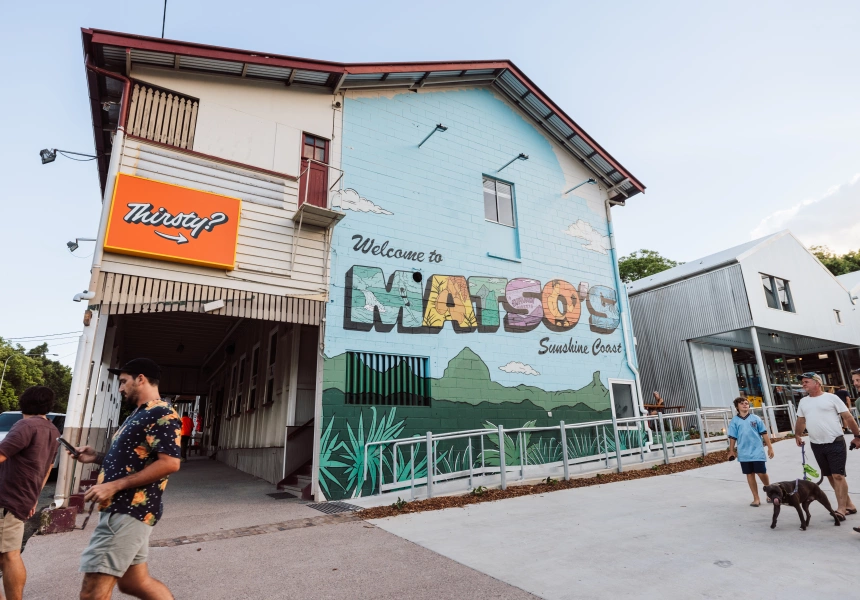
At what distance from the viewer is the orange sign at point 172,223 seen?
309 inches

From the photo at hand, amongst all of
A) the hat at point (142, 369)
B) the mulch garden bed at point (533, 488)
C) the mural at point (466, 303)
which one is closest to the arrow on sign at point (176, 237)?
the mural at point (466, 303)

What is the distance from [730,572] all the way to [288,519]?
5.42 metres

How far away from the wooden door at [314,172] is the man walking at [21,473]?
6315mm

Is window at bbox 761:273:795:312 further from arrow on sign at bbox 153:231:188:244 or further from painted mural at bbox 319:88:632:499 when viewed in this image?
arrow on sign at bbox 153:231:188:244

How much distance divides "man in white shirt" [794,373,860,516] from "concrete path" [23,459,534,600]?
13.8 ft

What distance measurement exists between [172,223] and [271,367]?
5.27 m

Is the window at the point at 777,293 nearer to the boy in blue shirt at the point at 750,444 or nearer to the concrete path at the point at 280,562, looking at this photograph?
the boy in blue shirt at the point at 750,444

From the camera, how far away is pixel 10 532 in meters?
3.66

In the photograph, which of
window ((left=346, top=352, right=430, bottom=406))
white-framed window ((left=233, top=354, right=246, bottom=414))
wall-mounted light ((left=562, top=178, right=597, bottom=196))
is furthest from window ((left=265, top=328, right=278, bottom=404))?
wall-mounted light ((left=562, top=178, right=597, bottom=196))

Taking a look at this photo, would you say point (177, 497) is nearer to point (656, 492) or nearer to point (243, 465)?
point (243, 465)

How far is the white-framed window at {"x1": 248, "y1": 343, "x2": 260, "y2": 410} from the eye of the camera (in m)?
13.9

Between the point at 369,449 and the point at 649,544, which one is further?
the point at 369,449

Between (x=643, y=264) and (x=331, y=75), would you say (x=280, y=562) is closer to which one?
(x=331, y=75)

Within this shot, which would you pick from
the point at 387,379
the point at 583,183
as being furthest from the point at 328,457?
the point at 583,183
